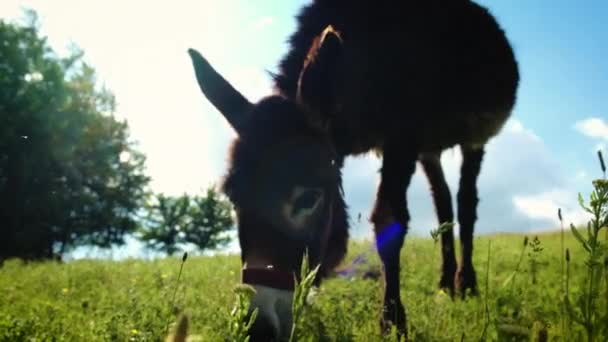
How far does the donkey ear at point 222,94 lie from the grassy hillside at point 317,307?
1422mm

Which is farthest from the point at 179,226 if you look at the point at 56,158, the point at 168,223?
the point at 56,158

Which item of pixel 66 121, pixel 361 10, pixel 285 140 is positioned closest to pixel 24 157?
pixel 66 121

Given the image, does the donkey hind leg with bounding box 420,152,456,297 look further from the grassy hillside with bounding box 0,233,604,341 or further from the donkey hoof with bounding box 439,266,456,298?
→ the grassy hillside with bounding box 0,233,604,341

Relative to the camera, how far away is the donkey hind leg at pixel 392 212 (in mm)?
4844

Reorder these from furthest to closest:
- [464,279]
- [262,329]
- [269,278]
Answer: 1. [464,279]
2. [269,278]
3. [262,329]

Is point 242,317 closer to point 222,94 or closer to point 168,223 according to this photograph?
point 222,94

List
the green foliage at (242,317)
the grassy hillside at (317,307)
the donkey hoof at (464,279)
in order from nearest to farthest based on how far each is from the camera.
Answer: the green foliage at (242,317) < the grassy hillside at (317,307) < the donkey hoof at (464,279)

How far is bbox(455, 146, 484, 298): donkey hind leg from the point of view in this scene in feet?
24.6

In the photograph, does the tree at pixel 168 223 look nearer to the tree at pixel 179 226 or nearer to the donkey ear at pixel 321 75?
the tree at pixel 179 226

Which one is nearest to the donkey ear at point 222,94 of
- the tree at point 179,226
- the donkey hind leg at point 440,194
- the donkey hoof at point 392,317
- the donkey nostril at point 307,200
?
the donkey nostril at point 307,200

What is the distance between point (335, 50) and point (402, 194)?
5.61ft

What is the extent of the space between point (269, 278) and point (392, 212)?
7.66ft

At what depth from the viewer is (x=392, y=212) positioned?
498 centimetres

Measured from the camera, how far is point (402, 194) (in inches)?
200
